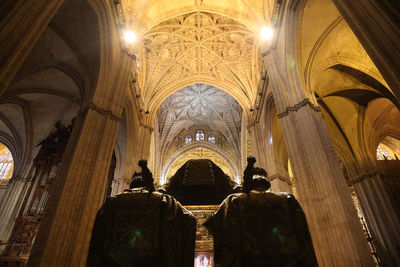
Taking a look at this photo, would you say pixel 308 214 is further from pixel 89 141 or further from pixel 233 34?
pixel 233 34

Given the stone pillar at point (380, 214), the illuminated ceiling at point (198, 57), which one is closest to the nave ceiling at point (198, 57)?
the illuminated ceiling at point (198, 57)

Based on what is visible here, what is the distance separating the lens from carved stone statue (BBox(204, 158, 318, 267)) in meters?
1.27

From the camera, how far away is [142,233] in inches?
55.2

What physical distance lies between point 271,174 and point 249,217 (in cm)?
931

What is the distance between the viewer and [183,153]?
68.2ft

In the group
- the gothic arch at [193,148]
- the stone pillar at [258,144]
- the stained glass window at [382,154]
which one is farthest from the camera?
the gothic arch at [193,148]

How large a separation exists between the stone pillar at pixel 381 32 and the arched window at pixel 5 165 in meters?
18.4

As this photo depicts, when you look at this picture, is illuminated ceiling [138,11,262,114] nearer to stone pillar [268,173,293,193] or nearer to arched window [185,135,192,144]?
stone pillar [268,173,293,193]

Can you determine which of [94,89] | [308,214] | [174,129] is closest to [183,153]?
[174,129]

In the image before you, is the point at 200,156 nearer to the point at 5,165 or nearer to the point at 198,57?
the point at 198,57

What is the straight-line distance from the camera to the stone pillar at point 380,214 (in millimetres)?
8945

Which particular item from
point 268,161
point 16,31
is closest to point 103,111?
point 16,31

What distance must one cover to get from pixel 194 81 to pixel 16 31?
Answer: 37.8ft

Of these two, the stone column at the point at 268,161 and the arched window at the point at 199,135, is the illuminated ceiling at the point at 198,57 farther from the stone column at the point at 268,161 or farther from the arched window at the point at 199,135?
the arched window at the point at 199,135
